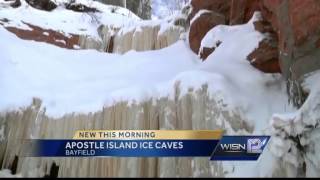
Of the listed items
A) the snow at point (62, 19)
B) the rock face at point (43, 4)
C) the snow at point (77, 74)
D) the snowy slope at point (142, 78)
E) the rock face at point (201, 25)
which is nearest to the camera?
the snowy slope at point (142, 78)

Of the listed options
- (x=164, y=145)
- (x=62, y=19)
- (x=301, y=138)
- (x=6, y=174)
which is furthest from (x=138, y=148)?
(x=62, y=19)

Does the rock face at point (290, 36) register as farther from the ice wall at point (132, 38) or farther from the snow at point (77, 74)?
the ice wall at point (132, 38)

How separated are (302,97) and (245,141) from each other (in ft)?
2.13

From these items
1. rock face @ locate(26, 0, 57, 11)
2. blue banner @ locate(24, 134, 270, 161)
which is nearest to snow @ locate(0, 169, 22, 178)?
blue banner @ locate(24, 134, 270, 161)

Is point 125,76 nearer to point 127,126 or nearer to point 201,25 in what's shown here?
point 201,25

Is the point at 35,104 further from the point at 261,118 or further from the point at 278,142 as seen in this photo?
the point at 278,142

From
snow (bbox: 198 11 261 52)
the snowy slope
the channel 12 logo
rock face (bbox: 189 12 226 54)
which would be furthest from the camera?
rock face (bbox: 189 12 226 54)

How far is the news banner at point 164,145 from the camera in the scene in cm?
450

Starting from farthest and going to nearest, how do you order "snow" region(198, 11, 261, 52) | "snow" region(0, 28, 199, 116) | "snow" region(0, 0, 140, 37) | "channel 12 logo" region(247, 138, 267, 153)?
"snow" region(0, 0, 140, 37), "snow" region(198, 11, 261, 52), "snow" region(0, 28, 199, 116), "channel 12 logo" region(247, 138, 267, 153)

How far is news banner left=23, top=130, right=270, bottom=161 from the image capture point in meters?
4.50

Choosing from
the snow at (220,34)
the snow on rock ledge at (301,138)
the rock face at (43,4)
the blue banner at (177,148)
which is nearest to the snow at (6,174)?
the blue banner at (177,148)

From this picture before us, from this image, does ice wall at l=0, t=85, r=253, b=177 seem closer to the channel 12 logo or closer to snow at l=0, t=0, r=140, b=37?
the channel 12 logo

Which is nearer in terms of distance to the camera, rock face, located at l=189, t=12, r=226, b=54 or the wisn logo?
the wisn logo

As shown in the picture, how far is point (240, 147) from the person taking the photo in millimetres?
4516
